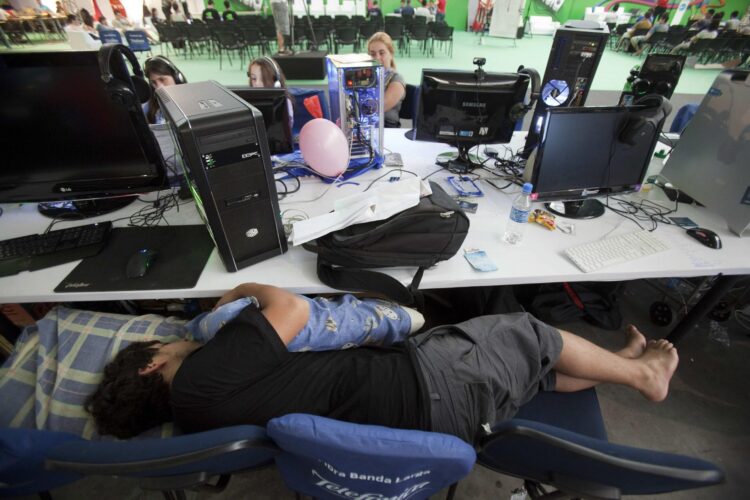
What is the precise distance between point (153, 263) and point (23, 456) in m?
0.59

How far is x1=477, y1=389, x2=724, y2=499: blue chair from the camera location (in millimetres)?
548

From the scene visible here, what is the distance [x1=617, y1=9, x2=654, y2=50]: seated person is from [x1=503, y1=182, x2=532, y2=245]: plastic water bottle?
1092 cm

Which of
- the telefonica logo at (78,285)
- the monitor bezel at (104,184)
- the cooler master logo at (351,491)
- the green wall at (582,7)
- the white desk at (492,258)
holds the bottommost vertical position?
the cooler master logo at (351,491)

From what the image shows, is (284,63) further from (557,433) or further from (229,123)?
(557,433)

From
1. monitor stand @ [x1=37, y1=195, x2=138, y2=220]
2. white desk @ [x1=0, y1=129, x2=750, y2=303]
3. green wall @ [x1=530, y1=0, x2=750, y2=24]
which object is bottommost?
white desk @ [x1=0, y1=129, x2=750, y2=303]

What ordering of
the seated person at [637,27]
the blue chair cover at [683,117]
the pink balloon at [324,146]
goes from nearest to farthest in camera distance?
the pink balloon at [324,146] < the blue chair cover at [683,117] < the seated person at [637,27]

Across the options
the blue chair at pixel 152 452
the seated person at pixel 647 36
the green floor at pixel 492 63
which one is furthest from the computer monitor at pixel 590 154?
the seated person at pixel 647 36

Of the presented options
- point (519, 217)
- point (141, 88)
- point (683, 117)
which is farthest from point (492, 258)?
point (683, 117)

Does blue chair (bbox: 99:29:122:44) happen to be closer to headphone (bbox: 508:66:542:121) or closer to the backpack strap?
headphone (bbox: 508:66:542:121)

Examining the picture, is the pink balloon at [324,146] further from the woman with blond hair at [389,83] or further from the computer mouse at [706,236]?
the computer mouse at [706,236]

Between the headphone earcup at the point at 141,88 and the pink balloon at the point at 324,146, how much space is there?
0.62m

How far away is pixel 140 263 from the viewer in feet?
3.63

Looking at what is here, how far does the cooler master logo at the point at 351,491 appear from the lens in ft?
2.30

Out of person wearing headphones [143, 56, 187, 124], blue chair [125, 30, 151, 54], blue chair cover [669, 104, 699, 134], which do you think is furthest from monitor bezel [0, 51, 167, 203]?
blue chair [125, 30, 151, 54]
